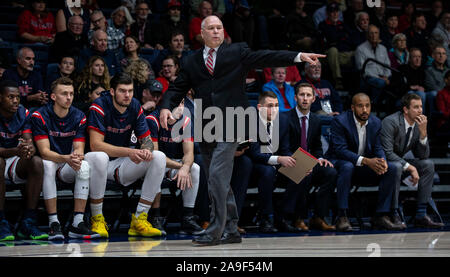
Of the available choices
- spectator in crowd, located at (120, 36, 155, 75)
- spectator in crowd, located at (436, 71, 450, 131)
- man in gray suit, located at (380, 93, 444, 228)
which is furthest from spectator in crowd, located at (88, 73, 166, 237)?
spectator in crowd, located at (436, 71, 450, 131)

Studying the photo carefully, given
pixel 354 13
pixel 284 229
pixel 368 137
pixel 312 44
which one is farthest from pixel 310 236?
pixel 354 13

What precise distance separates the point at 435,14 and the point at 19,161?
812 cm

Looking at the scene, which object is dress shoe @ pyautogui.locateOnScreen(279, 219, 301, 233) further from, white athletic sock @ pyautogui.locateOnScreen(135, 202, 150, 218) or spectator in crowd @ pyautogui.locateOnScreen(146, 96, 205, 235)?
white athletic sock @ pyautogui.locateOnScreen(135, 202, 150, 218)

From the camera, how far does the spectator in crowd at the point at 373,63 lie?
885 cm

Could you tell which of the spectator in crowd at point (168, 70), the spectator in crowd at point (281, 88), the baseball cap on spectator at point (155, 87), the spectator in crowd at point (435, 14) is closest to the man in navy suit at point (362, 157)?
the spectator in crowd at point (281, 88)

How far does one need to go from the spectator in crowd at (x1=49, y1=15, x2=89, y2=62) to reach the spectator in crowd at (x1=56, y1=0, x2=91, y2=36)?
0.20 m

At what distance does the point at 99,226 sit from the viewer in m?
5.48

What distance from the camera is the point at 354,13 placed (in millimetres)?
10477

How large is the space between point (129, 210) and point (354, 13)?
5.88 metres

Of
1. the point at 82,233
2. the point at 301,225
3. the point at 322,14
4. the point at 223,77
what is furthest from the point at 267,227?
the point at 322,14

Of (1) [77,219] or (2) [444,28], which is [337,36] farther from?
(1) [77,219]

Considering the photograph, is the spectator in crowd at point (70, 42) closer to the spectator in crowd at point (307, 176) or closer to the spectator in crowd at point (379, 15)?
the spectator in crowd at point (307, 176)

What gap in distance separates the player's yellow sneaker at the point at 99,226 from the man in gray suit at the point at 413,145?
2984 millimetres
